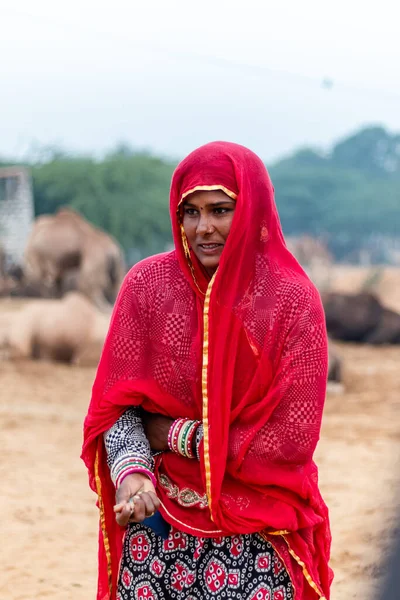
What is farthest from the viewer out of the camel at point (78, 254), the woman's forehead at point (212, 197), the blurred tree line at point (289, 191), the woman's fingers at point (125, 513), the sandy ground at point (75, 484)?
the blurred tree line at point (289, 191)

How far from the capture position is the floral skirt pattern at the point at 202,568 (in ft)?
7.12

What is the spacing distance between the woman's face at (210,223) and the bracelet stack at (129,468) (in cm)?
48

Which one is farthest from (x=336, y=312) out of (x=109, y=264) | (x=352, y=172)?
(x=352, y=172)

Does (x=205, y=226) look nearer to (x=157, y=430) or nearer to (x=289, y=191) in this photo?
(x=157, y=430)

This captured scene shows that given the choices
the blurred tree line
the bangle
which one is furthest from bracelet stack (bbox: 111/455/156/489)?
the blurred tree line

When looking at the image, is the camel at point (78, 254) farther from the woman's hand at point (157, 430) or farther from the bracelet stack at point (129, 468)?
the bracelet stack at point (129, 468)

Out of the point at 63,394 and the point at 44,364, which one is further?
the point at 44,364

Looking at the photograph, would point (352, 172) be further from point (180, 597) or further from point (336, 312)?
point (180, 597)

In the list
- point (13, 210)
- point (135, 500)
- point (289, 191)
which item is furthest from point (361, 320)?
point (289, 191)

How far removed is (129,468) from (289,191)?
49522 millimetres

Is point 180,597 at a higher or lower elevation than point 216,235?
lower

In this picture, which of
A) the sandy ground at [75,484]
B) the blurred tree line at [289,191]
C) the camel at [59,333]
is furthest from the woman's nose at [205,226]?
the blurred tree line at [289,191]

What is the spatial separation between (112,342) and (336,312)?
12.3 metres

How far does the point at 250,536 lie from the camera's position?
2.20 m
